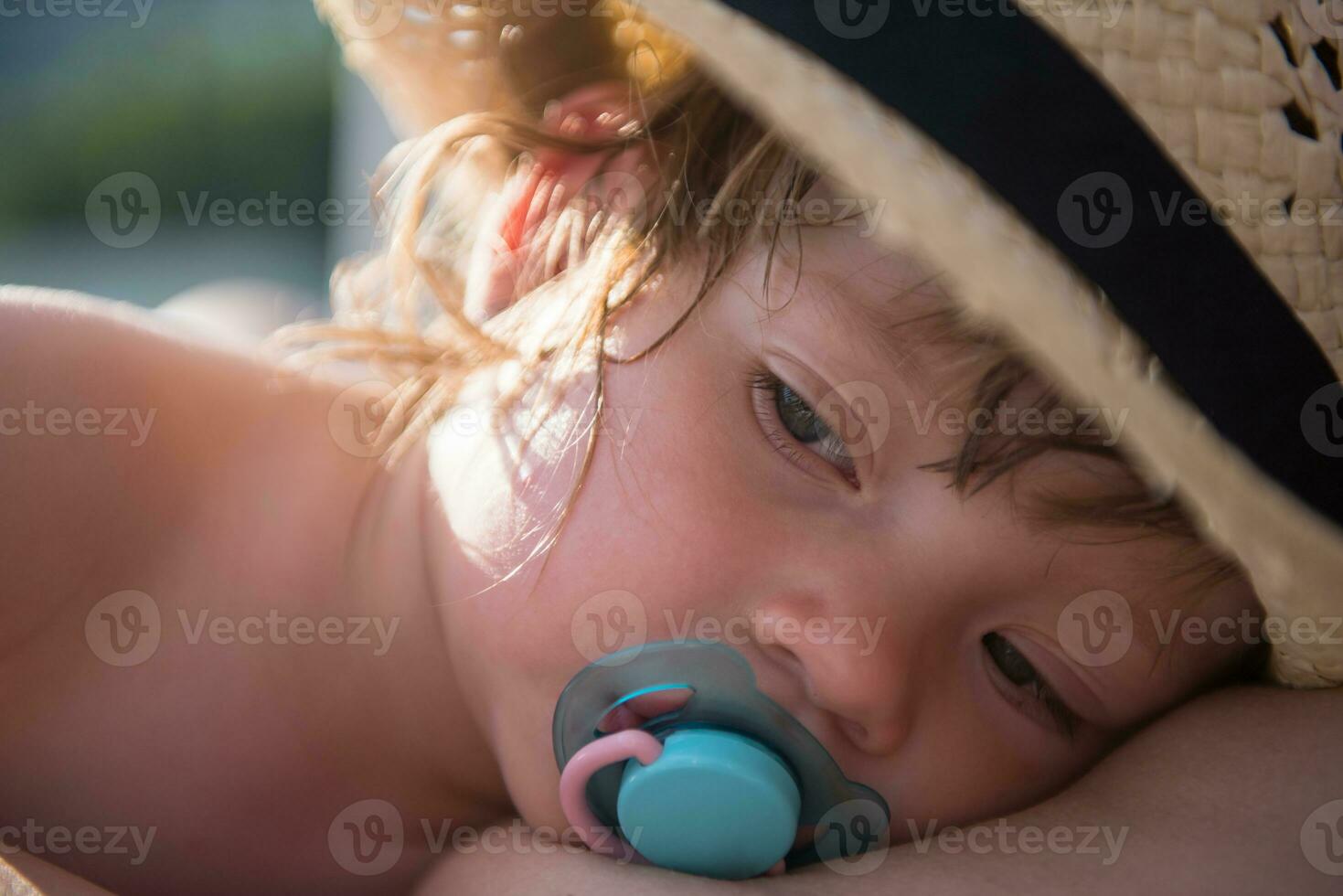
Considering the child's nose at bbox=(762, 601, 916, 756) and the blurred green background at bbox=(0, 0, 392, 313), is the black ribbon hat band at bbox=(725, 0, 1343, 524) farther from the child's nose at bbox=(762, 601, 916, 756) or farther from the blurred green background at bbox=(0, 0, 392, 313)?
the blurred green background at bbox=(0, 0, 392, 313)

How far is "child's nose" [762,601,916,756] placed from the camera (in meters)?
0.69

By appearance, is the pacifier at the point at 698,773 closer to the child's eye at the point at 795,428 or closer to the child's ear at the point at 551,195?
the child's eye at the point at 795,428

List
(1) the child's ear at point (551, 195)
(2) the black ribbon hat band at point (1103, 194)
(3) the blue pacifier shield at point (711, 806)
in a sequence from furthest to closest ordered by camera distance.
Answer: (1) the child's ear at point (551, 195)
(3) the blue pacifier shield at point (711, 806)
(2) the black ribbon hat band at point (1103, 194)

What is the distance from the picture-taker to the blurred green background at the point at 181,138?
159 cm

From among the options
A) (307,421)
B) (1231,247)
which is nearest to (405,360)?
(307,421)

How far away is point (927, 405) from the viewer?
705 mm

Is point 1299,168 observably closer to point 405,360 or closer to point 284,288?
point 405,360

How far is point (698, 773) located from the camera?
67cm

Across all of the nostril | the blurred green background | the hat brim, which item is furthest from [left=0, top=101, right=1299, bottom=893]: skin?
the blurred green background

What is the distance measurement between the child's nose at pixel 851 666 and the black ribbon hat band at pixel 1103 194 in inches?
9.8

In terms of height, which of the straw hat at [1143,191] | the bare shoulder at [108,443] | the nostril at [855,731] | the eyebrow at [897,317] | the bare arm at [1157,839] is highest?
the straw hat at [1143,191]

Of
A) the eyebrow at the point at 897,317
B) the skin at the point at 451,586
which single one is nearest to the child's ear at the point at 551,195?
the skin at the point at 451,586

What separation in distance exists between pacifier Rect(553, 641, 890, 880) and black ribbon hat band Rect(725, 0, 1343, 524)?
33 centimetres

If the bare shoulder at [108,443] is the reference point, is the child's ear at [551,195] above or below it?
above
